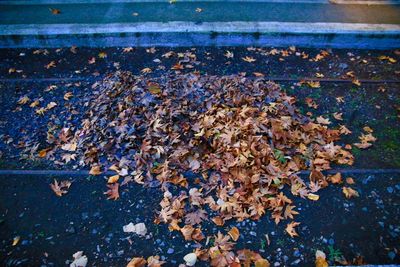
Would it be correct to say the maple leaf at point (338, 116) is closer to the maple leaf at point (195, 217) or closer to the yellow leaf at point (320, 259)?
the yellow leaf at point (320, 259)

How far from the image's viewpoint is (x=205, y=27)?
6305 mm

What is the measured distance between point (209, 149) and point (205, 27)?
3.27 metres

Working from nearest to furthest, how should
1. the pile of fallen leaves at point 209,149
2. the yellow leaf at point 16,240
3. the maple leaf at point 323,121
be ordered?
the yellow leaf at point 16,240 → the pile of fallen leaves at point 209,149 → the maple leaf at point 323,121

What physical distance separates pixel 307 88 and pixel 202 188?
3.00 meters

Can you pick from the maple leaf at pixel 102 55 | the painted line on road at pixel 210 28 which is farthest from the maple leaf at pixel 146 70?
the maple leaf at pixel 102 55

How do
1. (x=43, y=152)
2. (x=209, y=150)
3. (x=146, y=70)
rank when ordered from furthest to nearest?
(x=146, y=70) → (x=43, y=152) → (x=209, y=150)

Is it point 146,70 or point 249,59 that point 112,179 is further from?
point 249,59

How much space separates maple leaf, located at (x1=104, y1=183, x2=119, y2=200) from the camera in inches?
151

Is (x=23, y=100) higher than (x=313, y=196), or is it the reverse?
(x=23, y=100)

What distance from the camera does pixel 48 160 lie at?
14.1 ft

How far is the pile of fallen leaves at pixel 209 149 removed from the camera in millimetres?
3666

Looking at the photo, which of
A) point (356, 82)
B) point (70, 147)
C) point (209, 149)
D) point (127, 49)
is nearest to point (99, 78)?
point (127, 49)

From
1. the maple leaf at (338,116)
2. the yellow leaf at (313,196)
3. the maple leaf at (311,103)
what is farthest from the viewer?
the maple leaf at (311,103)

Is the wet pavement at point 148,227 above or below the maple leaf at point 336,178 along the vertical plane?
below
